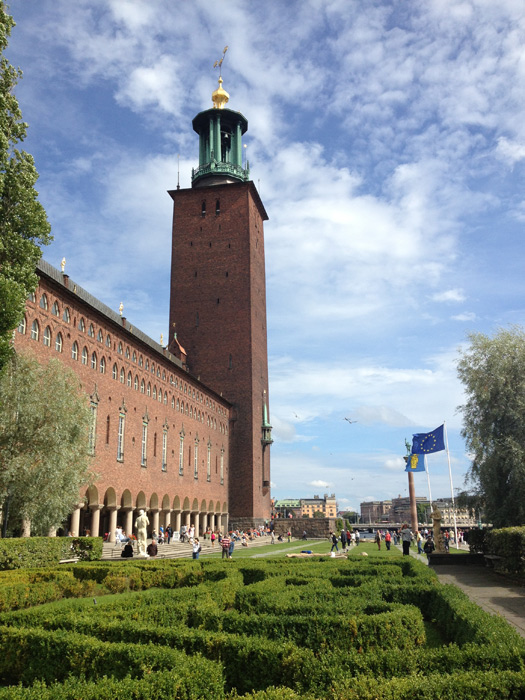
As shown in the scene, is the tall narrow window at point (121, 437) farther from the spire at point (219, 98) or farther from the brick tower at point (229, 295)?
the spire at point (219, 98)

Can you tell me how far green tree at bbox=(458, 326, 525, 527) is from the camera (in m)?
25.9

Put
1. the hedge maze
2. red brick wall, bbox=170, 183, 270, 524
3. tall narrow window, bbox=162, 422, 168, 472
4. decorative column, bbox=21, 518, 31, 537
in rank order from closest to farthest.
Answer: the hedge maze, decorative column, bbox=21, 518, 31, 537, tall narrow window, bbox=162, 422, 168, 472, red brick wall, bbox=170, 183, 270, 524

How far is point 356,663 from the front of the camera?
6340 millimetres

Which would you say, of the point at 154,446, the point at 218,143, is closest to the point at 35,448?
the point at 154,446

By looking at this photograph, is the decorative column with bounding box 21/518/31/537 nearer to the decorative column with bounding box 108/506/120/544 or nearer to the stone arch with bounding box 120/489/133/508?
the decorative column with bounding box 108/506/120/544

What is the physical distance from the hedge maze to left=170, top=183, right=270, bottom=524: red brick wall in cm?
4241

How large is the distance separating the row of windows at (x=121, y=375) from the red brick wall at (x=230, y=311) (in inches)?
215

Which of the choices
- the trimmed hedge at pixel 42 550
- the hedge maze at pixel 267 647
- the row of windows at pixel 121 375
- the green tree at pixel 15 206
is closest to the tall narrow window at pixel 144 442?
the row of windows at pixel 121 375

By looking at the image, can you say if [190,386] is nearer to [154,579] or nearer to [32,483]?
[32,483]

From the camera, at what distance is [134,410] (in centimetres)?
3591

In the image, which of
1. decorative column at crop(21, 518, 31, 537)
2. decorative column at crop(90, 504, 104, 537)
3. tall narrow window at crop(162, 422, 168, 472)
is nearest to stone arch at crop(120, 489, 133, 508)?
decorative column at crop(90, 504, 104, 537)

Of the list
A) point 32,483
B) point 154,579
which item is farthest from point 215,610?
point 32,483

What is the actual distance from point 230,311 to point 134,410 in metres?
22.6

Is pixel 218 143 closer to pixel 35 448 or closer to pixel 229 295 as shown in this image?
pixel 229 295
